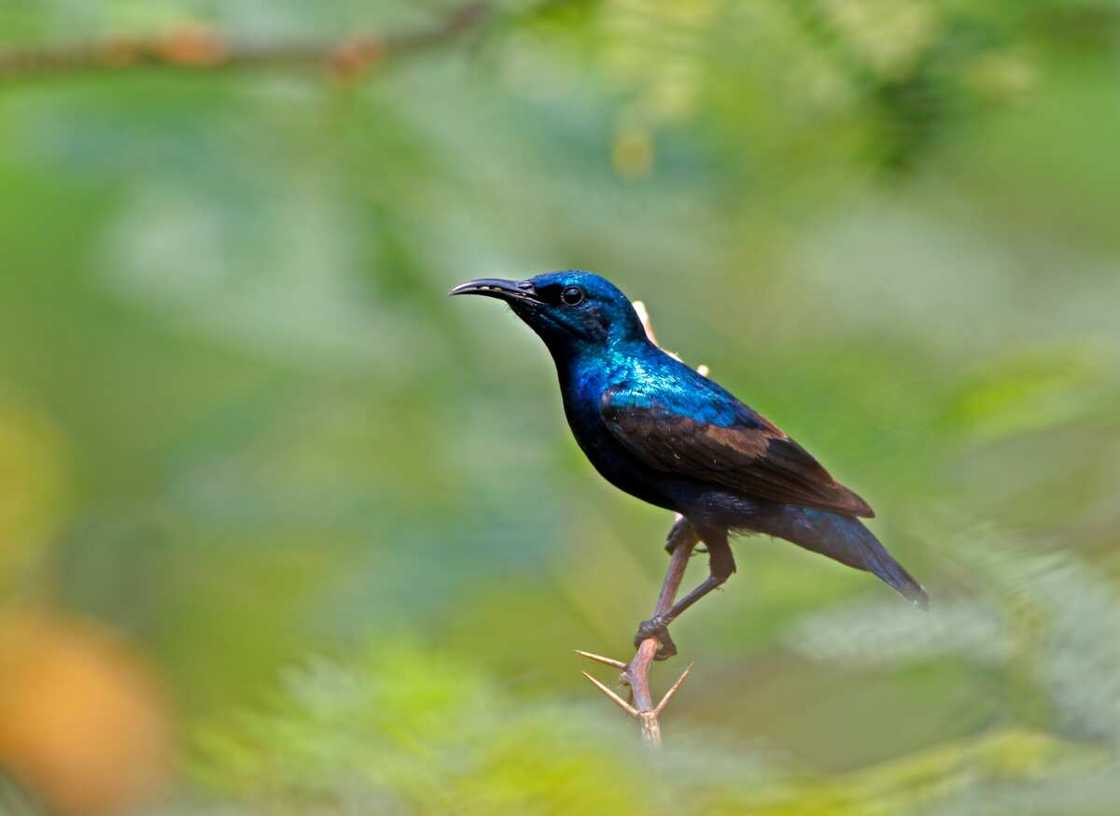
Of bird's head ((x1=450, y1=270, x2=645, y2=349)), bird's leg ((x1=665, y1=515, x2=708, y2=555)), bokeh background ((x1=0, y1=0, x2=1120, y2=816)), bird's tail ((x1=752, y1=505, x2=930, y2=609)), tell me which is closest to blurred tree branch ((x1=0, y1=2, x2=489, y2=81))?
bokeh background ((x1=0, y1=0, x2=1120, y2=816))

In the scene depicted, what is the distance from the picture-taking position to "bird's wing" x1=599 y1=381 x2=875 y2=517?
179cm

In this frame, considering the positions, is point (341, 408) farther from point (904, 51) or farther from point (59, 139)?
point (904, 51)

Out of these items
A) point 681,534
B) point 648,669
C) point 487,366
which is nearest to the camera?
point 648,669

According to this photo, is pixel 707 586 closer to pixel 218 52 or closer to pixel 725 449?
pixel 725 449

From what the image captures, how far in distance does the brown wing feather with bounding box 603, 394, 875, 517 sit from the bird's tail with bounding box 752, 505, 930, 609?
0.11 feet

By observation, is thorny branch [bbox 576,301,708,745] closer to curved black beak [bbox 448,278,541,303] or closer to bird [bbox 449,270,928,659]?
bird [bbox 449,270,928,659]

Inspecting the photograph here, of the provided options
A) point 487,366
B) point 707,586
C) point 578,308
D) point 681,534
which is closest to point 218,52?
point 487,366

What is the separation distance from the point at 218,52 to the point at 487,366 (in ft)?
4.82

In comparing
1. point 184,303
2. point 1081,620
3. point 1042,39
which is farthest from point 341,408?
point 1081,620

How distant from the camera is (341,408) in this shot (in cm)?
583

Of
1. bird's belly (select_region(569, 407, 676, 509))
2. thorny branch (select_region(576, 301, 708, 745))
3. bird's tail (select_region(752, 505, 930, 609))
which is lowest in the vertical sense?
thorny branch (select_region(576, 301, 708, 745))

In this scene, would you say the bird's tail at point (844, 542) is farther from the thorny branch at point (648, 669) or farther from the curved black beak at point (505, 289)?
the curved black beak at point (505, 289)

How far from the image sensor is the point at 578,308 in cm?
198

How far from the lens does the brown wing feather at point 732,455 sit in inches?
70.6
